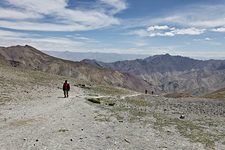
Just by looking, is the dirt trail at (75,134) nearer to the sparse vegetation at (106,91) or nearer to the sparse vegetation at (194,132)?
the sparse vegetation at (194,132)

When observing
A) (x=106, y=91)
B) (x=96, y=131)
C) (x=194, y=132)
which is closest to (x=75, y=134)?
(x=96, y=131)

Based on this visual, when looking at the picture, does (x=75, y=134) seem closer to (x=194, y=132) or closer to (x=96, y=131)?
(x=96, y=131)

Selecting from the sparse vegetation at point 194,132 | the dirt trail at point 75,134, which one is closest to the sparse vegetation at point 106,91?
the dirt trail at point 75,134

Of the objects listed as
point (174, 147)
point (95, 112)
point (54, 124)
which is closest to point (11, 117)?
point (54, 124)

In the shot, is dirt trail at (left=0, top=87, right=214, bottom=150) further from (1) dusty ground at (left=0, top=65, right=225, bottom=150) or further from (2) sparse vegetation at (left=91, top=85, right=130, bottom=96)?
(2) sparse vegetation at (left=91, top=85, right=130, bottom=96)

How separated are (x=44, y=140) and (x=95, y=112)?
Answer: 58.2 ft

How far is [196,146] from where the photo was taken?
2677 cm

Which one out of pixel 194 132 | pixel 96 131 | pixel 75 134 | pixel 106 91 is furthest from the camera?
pixel 106 91

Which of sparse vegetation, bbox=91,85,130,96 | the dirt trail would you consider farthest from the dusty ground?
sparse vegetation, bbox=91,85,130,96

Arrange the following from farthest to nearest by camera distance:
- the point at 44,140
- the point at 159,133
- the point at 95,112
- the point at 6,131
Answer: the point at 95,112 → the point at 159,133 → the point at 6,131 → the point at 44,140

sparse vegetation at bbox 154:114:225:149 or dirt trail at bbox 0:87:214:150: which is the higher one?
dirt trail at bbox 0:87:214:150

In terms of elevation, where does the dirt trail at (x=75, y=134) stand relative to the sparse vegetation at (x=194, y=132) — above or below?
above

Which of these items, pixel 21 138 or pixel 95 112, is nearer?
pixel 21 138

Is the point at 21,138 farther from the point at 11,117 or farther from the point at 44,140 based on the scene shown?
the point at 11,117
